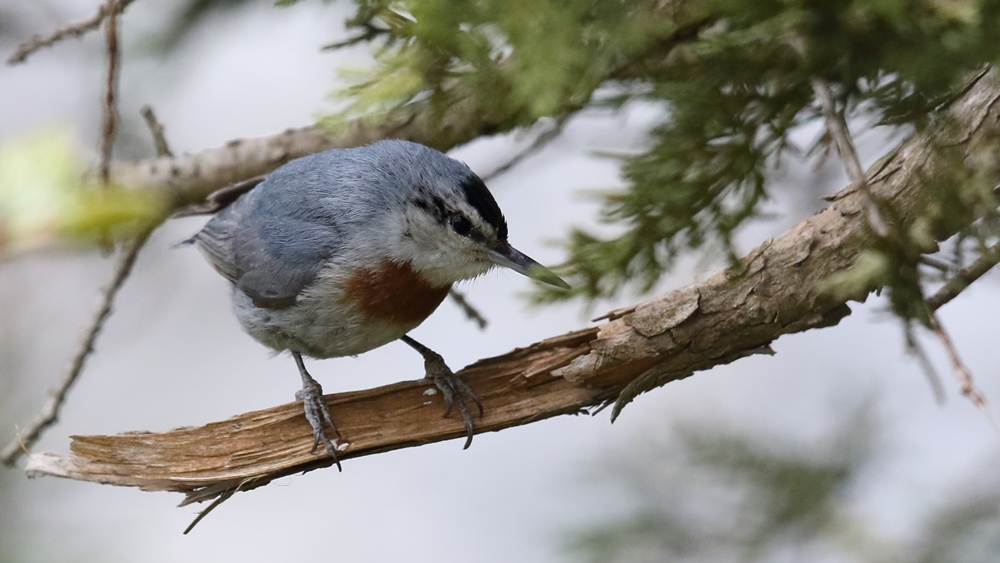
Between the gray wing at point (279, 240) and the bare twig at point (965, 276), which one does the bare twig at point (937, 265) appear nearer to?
the bare twig at point (965, 276)

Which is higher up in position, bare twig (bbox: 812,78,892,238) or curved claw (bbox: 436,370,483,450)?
bare twig (bbox: 812,78,892,238)

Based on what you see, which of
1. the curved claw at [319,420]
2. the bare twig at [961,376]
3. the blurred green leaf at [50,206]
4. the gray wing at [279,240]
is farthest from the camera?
the gray wing at [279,240]

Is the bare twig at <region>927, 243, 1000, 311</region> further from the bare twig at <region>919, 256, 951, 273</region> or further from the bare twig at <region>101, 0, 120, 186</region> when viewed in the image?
the bare twig at <region>101, 0, 120, 186</region>

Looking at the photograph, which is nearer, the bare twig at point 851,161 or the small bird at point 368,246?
the bare twig at point 851,161

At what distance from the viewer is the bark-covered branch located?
68.6 inches

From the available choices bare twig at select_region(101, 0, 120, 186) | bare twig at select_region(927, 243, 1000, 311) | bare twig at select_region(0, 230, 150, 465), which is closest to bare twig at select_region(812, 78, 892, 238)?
bare twig at select_region(927, 243, 1000, 311)

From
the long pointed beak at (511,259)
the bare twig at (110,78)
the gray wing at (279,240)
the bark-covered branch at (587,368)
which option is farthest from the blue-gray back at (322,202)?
the bare twig at (110,78)

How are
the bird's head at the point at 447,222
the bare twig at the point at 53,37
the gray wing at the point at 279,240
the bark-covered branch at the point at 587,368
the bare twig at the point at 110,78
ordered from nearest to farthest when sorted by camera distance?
the bark-covered branch at the point at 587,368, the bare twig at the point at 110,78, the bare twig at the point at 53,37, the bird's head at the point at 447,222, the gray wing at the point at 279,240

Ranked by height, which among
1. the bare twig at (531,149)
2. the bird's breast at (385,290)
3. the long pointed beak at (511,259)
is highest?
the bare twig at (531,149)

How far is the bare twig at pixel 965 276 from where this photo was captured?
134 centimetres

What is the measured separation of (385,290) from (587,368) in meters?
0.64

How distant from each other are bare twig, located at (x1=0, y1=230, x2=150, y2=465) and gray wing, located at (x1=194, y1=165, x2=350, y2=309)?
12.1 inches

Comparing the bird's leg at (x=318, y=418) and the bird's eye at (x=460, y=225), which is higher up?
the bird's eye at (x=460, y=225)

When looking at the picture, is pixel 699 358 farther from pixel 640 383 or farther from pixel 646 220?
pixel 646 220
